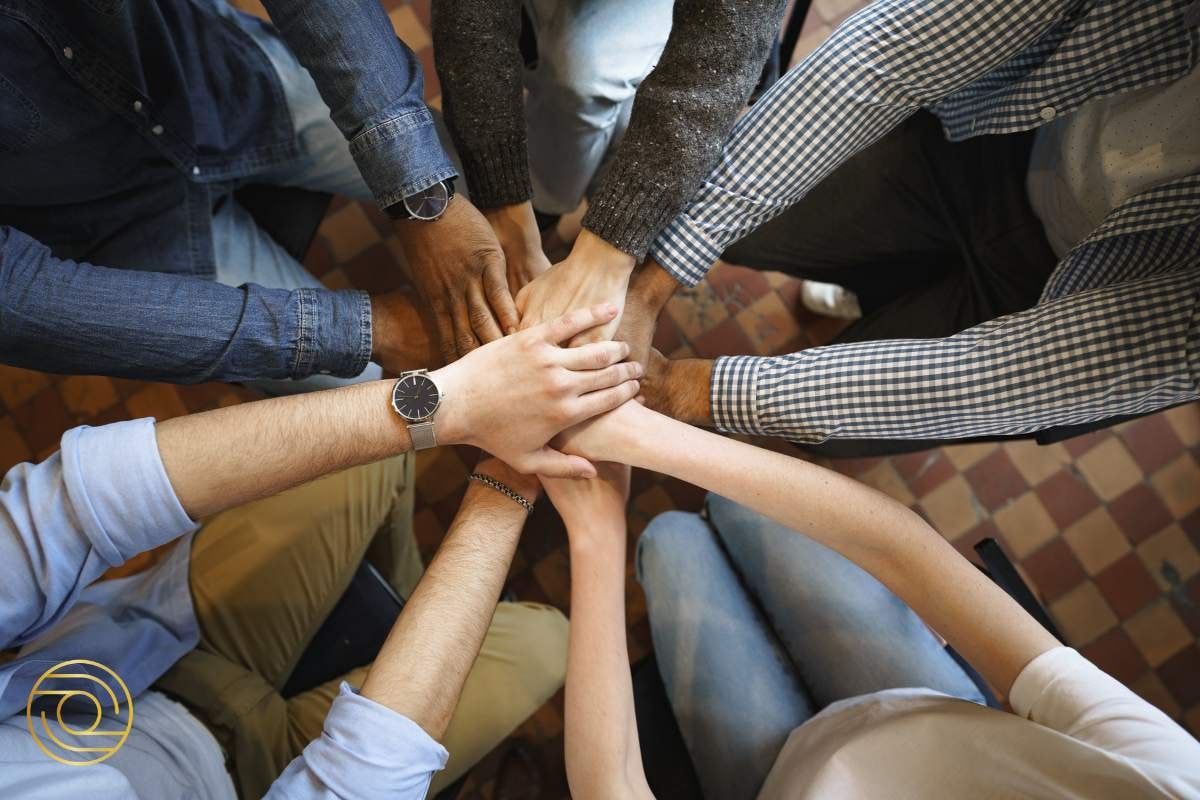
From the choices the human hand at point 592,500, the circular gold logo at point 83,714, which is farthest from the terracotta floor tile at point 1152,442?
the circular gold logo at point 83,714

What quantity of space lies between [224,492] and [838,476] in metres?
0.93

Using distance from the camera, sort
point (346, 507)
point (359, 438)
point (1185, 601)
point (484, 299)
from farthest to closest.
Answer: point (1185, 601) → point (346, 507) → point (484, 299) → point (359, 438)

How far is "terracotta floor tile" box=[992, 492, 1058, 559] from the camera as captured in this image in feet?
6.19

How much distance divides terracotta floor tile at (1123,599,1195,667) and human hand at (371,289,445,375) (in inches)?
71.5

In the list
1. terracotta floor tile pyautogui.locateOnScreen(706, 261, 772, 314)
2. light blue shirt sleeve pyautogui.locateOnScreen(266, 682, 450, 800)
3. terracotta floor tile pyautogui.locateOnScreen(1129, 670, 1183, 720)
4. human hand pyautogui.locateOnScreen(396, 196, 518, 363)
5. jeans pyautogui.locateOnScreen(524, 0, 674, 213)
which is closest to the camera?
light blue shirt sleeve pyautogui.locateOnScreen(266, 682, 450, 800)

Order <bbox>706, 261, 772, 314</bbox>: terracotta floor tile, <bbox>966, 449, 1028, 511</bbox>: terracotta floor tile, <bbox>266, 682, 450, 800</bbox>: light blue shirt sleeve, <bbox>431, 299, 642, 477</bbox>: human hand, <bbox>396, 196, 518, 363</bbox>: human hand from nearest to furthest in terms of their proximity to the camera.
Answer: <bbox>266, 682, 450, 800</bbox>: light blue shirt sleeve → <bbox>431, 299, 642, 477</bbox>: human hand → <bbox>396, 196, 518, 363</bbox>: human hand → <bbox>966, 449, 1028, 511</bbox>: terracotta floor tile → <bbox>706, 261, 772, 314</bbox>: terracotta floor tile

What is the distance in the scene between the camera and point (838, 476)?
3.85 feet

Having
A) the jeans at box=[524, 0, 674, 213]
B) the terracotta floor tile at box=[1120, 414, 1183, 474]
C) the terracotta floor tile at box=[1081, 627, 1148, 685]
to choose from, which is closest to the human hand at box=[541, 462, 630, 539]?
the jeans at box=[524, 0, 674, 213]

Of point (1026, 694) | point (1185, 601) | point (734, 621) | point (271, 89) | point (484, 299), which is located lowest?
point (1185, 601)

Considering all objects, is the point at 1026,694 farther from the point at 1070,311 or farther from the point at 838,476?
the point at 1070,311

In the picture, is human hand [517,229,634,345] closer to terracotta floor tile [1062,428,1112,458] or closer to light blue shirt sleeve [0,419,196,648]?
light blue shirt sleeve [0,419,196,648]

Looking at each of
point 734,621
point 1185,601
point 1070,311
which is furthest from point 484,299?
point 1185,601

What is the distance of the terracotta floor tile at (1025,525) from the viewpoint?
1888mm

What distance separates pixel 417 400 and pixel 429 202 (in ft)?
1.13
